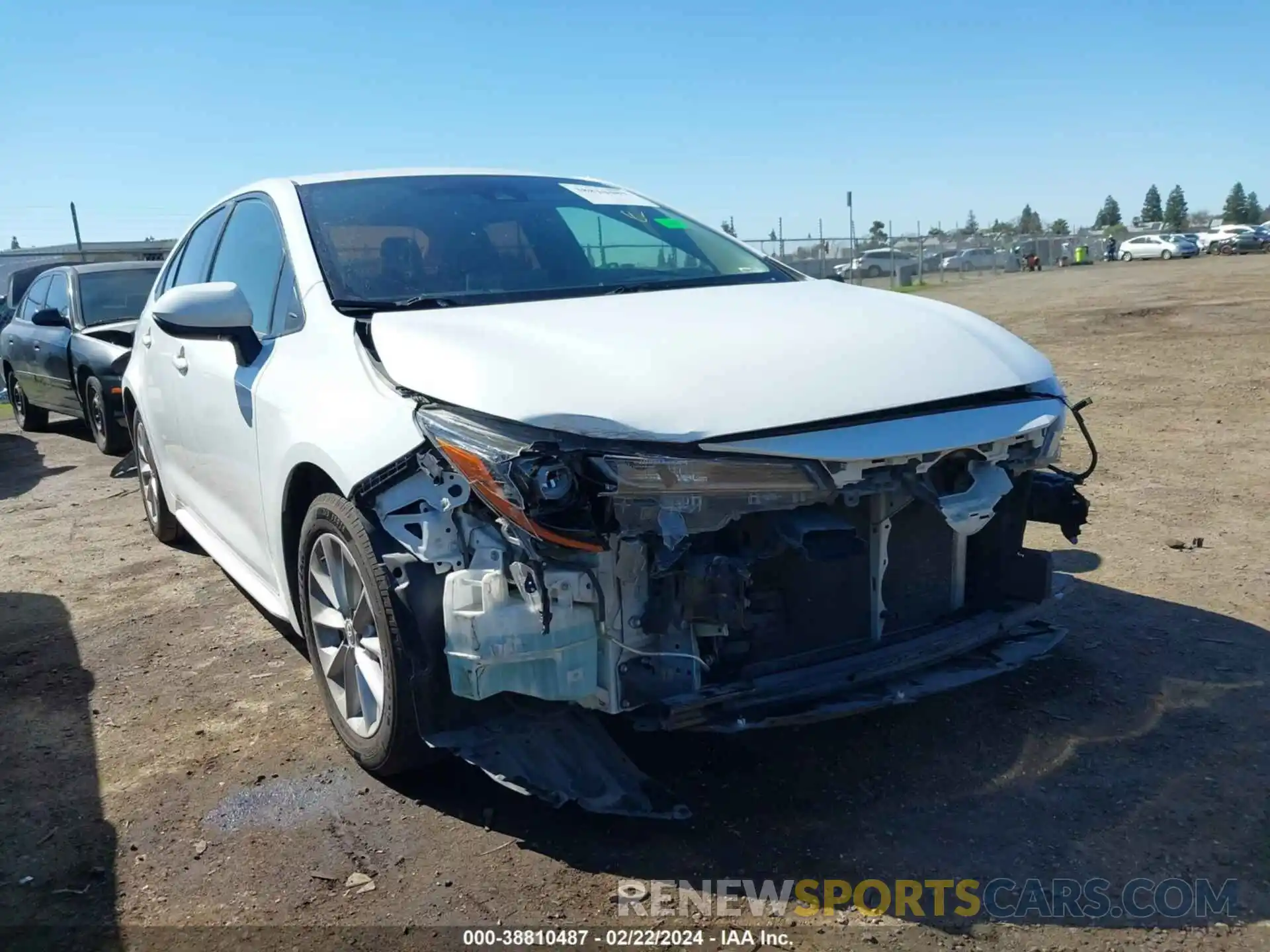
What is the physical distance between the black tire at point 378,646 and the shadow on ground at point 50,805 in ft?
2.45

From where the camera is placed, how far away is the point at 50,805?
324 centimetres

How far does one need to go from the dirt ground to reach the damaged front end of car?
32 centimetres

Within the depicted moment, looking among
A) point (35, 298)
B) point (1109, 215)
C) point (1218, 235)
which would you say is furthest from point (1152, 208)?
point (35, 298)

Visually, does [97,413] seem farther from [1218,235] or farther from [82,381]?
[1218,235]

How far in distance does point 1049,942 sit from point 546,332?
1967 millimetres

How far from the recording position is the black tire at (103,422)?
900 cm

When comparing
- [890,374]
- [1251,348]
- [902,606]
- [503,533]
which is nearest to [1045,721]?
[902,606]

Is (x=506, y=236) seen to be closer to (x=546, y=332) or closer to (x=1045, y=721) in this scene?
(x=546, y=332)

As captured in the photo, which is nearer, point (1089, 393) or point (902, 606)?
point (902, 606)

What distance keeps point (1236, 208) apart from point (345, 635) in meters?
110

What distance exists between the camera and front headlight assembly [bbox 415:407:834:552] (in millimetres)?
2508

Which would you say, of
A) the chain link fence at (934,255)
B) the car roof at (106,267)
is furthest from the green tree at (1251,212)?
the car roof at (106,267)

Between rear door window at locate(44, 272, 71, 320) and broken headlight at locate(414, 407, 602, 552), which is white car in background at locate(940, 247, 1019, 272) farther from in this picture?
broken headlight at locate(414, 407, 602, 552)

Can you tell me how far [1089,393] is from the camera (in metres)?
9.28
